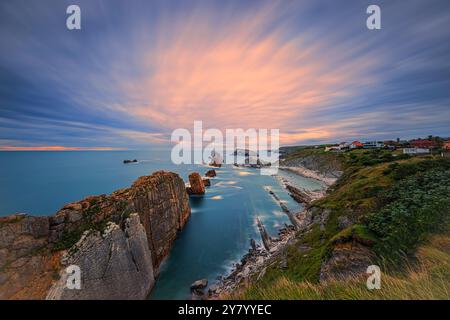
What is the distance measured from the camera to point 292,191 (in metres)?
68.2

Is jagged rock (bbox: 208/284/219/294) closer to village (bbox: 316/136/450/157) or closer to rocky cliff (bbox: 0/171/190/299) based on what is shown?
rocky cliff (bbox: 0/171/190/299)

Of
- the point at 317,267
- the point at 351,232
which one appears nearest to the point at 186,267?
the point at 317,267

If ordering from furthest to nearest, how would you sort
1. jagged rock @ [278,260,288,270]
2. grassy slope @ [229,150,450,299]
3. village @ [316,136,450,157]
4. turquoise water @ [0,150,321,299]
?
1. village @ [316,136,450,157]
2. turquoise water @ [0,150,321,299]
3. jagged rock @ [278,260,288,270]
4. grassy slope @ [229,150,450,299]

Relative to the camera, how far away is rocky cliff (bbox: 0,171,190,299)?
10.6 meters

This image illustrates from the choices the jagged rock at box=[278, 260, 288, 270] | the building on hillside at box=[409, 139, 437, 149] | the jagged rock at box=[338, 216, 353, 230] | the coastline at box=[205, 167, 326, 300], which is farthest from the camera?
the building on hillside at box=[409, 139, 437, 149]

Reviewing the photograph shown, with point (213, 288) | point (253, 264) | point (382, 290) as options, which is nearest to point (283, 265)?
point (213, 288)

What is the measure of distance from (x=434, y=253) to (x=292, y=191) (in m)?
63.1

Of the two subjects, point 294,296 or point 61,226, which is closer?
point 294,296

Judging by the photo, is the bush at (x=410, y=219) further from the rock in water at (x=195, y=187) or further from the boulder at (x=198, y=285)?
the rock in water at (x=195, y=187)

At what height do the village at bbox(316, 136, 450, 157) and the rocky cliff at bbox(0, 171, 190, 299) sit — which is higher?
the village at bbox(316, 136, 450, 157)

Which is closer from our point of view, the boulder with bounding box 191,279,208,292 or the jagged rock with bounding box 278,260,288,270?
the jagged rock with bounding box 278,260,288,270

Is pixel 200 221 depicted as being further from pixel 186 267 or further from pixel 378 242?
pixel 378 242

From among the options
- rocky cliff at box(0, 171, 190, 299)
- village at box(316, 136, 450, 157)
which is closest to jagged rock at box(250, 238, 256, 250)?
rocky cliff at box(0, 171, 190, 299)

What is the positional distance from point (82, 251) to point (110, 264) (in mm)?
2397
